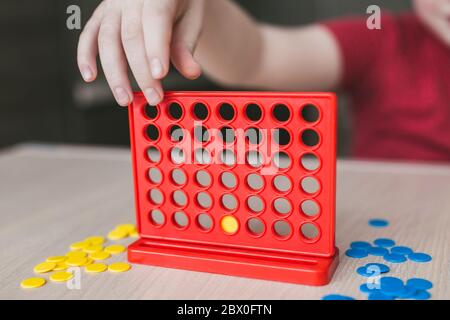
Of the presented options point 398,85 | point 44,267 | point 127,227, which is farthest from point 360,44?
point 44,267

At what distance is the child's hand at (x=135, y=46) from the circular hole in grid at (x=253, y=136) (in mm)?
78

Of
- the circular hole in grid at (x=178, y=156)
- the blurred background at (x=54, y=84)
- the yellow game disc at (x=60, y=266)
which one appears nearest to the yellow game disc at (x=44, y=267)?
the yellow game disc at (x=60, y=266)

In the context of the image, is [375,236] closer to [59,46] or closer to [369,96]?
[369,96]

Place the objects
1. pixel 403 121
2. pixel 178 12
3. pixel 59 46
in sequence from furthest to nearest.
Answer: pixel 59 46, pixel 403 121, pixel 178 12

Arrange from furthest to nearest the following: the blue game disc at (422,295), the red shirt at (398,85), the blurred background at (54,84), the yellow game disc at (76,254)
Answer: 1. the blurred background at (54,84)
2. the red shirt at (398,85)
3. the yellow game disc at (76,254)
4. the blue game disc at (422,295)

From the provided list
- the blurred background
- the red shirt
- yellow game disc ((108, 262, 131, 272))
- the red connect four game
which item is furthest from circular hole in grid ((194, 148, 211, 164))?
the blurred background

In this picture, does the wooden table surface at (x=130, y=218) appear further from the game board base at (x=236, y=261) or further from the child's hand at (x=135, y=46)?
the child's hand at (x=135, y=46)

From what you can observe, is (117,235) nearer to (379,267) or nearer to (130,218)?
(130,218)

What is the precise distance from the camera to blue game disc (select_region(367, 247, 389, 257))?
48 centimetres

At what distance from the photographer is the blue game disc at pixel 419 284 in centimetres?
40
